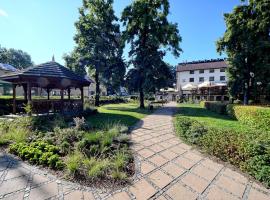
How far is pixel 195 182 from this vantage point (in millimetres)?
3898

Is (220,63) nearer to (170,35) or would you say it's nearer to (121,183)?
(170,35)

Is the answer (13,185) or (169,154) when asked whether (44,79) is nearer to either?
(13,185)

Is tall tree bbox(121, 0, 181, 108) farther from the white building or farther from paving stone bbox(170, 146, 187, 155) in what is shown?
the white building

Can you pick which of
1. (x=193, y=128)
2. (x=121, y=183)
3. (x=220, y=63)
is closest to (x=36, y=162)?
Result: (x=121, y=183)

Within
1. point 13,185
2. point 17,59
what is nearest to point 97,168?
point 13,185

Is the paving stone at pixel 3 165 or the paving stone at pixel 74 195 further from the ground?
the paving stone at pixel 3 165

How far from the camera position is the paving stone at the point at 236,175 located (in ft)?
13.4

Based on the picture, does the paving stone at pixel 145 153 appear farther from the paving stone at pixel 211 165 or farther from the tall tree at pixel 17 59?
the tall tree at pixel 17 59

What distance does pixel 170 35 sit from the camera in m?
21.0

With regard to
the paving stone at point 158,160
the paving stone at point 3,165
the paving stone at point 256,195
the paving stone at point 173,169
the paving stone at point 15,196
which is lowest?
the paving stone at point 256,195

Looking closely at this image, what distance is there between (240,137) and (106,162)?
12.6 ft

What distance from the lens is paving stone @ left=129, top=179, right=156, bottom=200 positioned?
10.8 ft

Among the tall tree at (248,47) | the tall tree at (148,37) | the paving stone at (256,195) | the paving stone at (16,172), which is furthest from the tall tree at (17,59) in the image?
the paving stone at (256,195)

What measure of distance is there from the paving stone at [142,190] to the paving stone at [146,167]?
48 cm
